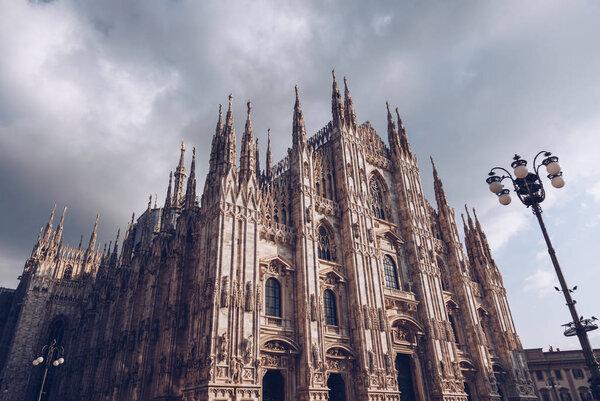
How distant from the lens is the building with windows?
51.3 metres

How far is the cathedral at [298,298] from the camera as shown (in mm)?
23453

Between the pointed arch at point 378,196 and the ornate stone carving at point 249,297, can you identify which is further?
the pointed arch at point 378,196

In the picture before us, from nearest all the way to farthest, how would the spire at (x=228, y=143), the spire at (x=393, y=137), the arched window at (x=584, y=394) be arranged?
the spire at (x=228, y=143), the spire at (x=393, y=137), the arched window at (x=584, y=394)

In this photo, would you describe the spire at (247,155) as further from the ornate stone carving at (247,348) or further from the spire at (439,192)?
the spire at (439,192)

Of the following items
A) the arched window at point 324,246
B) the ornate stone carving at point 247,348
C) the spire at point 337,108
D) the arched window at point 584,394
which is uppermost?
the spire at point 337,108

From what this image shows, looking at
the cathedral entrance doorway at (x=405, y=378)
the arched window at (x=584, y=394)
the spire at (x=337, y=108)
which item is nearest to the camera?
the cathedral entrance doorway at (x=405, y=378)

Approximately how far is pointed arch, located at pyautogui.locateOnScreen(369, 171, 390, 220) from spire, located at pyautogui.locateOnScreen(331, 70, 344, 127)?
643cm

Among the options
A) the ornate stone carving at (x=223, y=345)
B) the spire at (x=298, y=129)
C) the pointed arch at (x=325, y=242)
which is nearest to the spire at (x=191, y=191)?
the spire at (x=298, y=129)

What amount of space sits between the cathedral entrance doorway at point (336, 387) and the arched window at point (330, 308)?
3.51 metres

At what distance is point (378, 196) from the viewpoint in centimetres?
3897

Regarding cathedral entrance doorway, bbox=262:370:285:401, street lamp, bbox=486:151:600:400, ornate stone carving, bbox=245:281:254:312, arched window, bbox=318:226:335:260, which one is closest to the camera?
street lamp, bbox=486:151:600:400

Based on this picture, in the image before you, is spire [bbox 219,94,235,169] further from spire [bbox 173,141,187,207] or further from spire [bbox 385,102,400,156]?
spire [bbox 385,102,400,156]

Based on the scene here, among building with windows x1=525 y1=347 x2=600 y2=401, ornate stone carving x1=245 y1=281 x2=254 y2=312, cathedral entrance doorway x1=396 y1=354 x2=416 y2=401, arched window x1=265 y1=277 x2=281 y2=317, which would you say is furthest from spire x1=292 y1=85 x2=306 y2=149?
building with windows x1=525 y1=347 x2=600 y2=401

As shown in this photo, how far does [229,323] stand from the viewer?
2178cm
